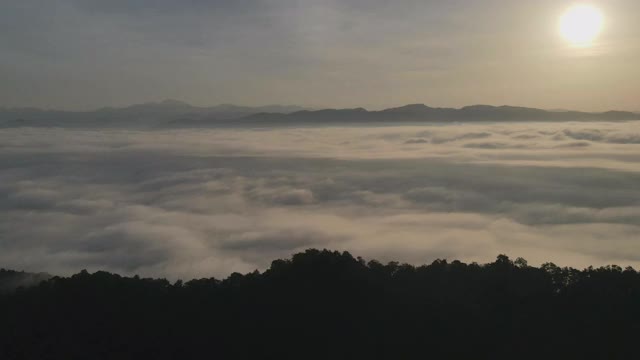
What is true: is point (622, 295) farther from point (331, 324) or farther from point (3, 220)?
point (3, 220)

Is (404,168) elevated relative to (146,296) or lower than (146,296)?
elevated

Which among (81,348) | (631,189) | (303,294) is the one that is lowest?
(81,348)

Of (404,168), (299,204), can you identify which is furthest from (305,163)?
(299,204)

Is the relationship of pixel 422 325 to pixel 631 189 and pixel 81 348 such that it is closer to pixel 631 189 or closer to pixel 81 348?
pixel 81 348

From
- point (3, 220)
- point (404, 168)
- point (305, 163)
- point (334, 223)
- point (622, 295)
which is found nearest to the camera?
point (622, 295)

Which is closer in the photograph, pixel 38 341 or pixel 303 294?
pixel 38 341

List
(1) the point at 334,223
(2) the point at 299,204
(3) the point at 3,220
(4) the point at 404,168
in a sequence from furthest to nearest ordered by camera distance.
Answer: (4) the point at 404,168 → (2) the point at 299,204 → (3) the point at 3,220 → (1) the point at 334,223
